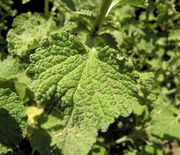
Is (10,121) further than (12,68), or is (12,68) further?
(12,68)

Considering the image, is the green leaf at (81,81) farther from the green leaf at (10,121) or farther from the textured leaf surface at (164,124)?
the textured leaf surface at (164,124)

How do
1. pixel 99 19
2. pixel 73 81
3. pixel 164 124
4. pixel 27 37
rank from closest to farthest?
pixel 73 81, pixel 99 19, pixel 27 37, pixel 164 124

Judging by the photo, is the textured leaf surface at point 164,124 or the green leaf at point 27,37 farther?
the textured leaf surface at point 164,124

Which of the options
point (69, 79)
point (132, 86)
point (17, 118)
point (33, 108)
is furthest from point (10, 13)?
point (132, 86)

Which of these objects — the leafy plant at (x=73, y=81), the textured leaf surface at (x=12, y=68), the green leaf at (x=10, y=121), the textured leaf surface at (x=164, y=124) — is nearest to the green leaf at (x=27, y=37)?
the leafy plant at (x=73, y=81)

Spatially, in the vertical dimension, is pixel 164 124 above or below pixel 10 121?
below

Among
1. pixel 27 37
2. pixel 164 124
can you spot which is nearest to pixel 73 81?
pixel 27 37

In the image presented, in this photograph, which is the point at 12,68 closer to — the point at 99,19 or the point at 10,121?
the point at 10,121

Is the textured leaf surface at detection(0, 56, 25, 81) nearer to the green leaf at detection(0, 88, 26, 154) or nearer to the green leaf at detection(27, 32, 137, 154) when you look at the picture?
the green leaf at detection(0, 88, 26, 154)
